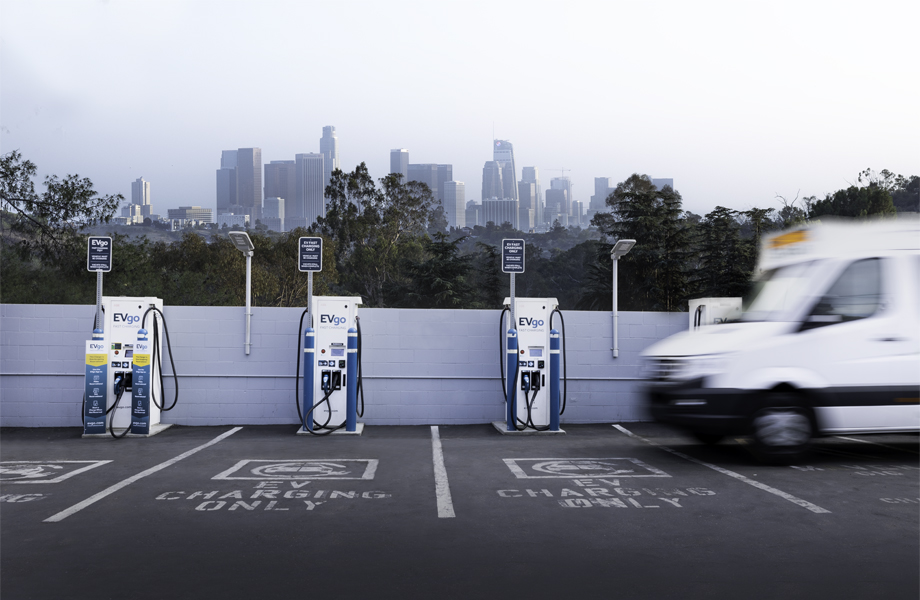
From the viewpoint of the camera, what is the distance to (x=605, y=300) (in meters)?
38.9

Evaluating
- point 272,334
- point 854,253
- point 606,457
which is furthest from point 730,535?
point 272,334

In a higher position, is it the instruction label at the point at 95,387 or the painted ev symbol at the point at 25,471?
the instruction label at the point at 95,387

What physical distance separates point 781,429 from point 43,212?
23.0 meters

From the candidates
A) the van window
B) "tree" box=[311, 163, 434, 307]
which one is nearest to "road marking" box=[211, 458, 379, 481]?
the van window

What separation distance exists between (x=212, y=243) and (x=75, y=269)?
1865 centimetres

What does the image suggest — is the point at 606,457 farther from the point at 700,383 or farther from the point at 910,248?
the point at 910,248

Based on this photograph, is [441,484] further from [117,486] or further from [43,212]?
[43,212]

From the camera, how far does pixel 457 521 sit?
4.90m

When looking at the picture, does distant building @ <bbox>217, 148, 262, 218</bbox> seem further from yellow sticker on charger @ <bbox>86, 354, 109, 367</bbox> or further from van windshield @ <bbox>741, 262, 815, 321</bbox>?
van windshield @ <bbox>741, 262, 815, 321</bbox>

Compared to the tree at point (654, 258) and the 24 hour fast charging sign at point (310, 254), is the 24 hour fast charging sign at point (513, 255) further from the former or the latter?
the tree at point (654, 258)

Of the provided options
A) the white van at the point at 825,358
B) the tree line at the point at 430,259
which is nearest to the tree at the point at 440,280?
the tree line at the point at 430,259

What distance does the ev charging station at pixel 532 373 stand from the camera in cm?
909

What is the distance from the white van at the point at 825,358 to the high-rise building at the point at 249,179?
84.4m

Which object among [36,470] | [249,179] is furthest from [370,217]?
[249,179]
